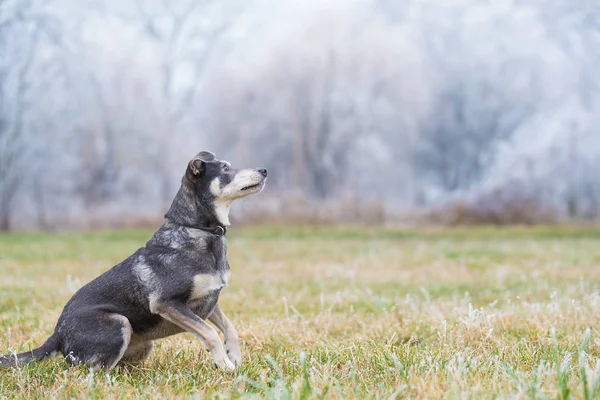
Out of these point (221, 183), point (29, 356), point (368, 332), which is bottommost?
point (368, 332)

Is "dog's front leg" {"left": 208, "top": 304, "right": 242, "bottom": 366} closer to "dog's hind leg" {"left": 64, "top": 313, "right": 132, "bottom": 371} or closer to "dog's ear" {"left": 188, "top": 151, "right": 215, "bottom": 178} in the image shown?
"dog's hind leg" {"left": 64, "top": 313, "right": 132, "bottom": 371}

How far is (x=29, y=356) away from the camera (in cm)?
312

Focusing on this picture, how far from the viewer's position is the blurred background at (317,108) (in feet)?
66.8

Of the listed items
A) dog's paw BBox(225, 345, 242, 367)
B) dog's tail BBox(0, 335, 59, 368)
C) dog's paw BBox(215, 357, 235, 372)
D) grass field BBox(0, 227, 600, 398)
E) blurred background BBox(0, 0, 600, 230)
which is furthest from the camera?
blurred background BBox(0, 0, 600, 230)

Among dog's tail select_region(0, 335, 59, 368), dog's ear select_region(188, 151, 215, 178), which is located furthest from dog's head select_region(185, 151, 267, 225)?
dog's tail select_region(0, 335, 59, 368)

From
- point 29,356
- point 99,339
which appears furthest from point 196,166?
point 29,356

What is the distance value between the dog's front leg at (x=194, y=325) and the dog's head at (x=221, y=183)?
1.63 ft

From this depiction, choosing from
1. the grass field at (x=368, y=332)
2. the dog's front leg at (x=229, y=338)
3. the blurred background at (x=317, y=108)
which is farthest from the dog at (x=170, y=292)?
the blurred background at (x=317, y=108)

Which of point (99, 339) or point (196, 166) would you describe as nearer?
point (99, 339)

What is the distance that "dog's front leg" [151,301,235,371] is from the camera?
9.77 ft

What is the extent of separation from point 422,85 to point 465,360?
61.9ft

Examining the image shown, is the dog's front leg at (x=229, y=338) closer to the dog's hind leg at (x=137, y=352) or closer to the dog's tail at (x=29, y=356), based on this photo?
the dog's hind leg at (x=137, y=352)

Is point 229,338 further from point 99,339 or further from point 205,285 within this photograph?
point 99,339

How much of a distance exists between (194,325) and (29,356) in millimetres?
833
